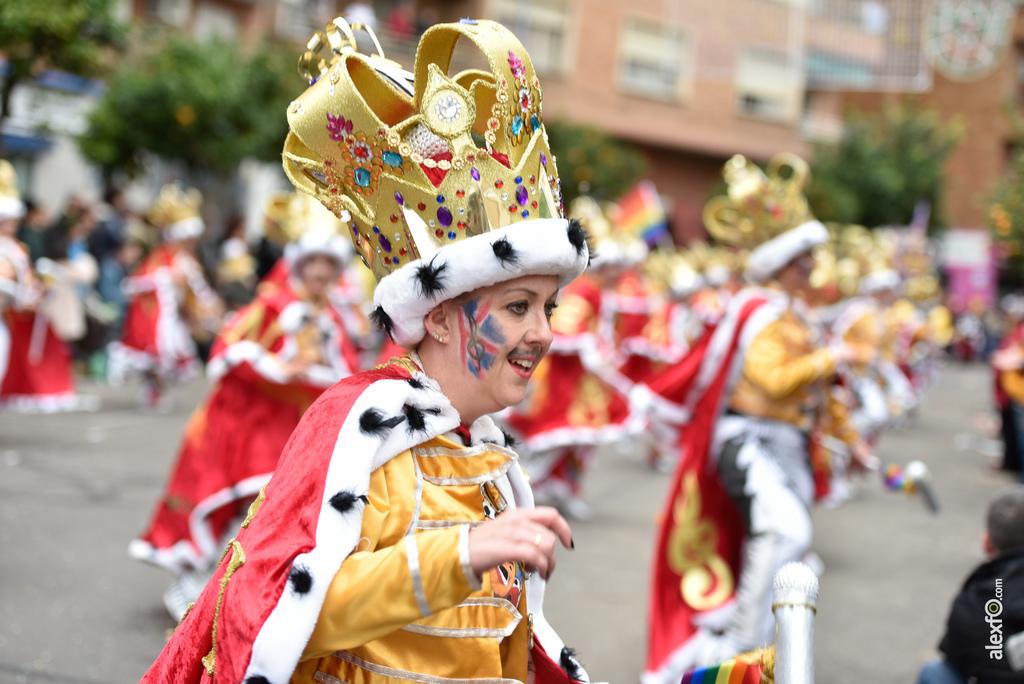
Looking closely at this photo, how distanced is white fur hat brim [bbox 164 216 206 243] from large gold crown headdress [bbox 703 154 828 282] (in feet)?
26.7

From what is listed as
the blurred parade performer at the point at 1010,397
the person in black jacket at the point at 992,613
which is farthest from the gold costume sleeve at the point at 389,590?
the blurred parade performer at the point at 1010,397

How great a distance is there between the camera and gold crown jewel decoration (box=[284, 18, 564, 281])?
202 cm

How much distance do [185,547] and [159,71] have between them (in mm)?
12363

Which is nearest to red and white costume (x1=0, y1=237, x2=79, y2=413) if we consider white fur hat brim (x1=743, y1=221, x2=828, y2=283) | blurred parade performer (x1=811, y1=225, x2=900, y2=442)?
white fur hat brim (x1=743, y1=221, x2=828, y2=283)

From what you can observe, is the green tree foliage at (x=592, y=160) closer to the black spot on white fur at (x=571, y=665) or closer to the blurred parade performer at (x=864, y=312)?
the blurred parade performer at (x=864, y=312)

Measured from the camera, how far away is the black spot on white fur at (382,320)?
2.14m

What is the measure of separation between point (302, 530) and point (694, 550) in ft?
11.0

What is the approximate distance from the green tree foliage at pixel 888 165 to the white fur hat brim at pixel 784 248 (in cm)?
2682

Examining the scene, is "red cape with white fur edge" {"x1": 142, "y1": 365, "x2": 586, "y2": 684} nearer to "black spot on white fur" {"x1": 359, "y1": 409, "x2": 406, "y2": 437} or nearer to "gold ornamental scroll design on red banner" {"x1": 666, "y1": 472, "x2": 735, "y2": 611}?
"black spot on white fur" {"x1": 359, "y1": 409, "x2": 406, "y2": 437}

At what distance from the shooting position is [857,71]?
43.9ft

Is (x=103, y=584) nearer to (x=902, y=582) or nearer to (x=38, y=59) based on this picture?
(x=902, y=582)

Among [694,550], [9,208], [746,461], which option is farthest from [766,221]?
[9,208]

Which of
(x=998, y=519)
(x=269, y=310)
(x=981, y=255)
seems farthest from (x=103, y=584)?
(x=981, y=255)

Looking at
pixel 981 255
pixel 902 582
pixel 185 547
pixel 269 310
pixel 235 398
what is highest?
pixel 269 310
